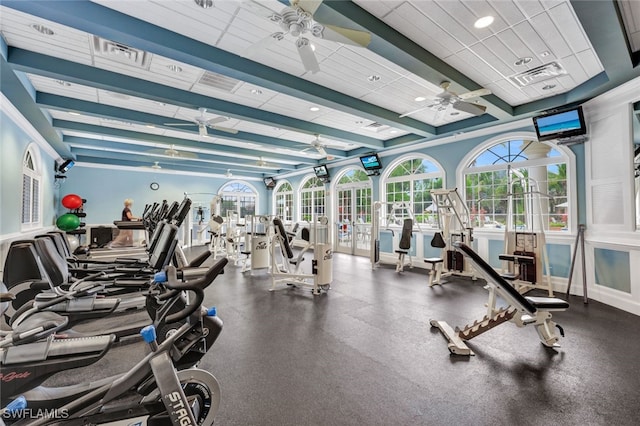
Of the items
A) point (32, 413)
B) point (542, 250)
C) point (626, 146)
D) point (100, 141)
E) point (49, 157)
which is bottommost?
point (32, 413)

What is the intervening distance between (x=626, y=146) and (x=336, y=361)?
15.6 ft

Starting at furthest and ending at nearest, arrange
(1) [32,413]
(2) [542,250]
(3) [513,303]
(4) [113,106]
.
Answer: (4) [113,106] < (2) [542,250] < (3) [513,303] < (1) [32,413]

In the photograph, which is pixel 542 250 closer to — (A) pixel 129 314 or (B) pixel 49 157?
(A) pixel 129 314

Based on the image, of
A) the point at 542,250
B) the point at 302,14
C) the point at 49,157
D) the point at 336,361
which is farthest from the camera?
the point at 49,157

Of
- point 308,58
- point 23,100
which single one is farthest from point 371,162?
point 23,100

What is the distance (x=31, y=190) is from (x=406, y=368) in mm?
7391

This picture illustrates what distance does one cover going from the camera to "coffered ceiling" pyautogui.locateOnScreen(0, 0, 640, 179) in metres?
2.50

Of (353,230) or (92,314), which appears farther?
(353,230)

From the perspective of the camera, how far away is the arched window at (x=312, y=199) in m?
10.4

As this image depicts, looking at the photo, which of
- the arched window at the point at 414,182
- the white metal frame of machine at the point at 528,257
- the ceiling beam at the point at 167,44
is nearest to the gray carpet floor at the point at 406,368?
the white metal frame of machine at the point at 528,257

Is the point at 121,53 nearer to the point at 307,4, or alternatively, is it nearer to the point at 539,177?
the point at 307,4

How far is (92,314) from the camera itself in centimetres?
247

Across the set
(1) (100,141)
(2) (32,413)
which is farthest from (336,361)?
(1) (100,141)

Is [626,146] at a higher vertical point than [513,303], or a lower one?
higher
